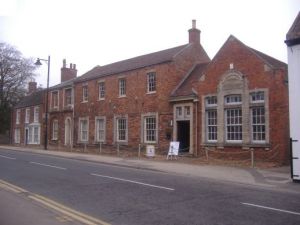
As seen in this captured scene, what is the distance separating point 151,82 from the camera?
1190 inches

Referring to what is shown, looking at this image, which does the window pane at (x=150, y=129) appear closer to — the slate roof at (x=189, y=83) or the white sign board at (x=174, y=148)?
the slate roof at (x=189, y=83)

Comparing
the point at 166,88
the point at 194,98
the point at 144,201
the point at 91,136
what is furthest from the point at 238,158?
the point at 91,136

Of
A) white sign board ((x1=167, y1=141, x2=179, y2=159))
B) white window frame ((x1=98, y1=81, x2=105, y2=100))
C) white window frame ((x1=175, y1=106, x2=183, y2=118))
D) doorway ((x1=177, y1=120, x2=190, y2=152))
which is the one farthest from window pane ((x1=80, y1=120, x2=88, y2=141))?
white sign board ((x1=167, y1=141, x2=179, y2=159))

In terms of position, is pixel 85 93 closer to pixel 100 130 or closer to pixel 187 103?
pixel 100 130

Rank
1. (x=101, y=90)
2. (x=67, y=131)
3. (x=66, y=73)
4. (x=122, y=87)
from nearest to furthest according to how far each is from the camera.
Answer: (x=122, y=87)
(x=101, y=90)
(x=67, y=131)
(x=66, y=73)

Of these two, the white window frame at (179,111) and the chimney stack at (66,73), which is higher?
the chimney stack at (66,73)

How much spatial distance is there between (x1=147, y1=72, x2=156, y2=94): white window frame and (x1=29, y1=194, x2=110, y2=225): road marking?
1976cm

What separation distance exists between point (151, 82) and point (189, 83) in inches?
130

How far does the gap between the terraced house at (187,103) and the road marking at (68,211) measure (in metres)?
14.4

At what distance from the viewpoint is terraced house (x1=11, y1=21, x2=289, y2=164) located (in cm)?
2183

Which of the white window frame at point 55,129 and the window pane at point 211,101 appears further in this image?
the white window frame at point 55,129

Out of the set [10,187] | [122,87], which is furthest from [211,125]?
[10,187]

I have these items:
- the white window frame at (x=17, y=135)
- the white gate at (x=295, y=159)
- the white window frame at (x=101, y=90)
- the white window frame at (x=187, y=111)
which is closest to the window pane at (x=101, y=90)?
the white window frame at (x=101, y=90)

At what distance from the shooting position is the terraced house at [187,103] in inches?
859
